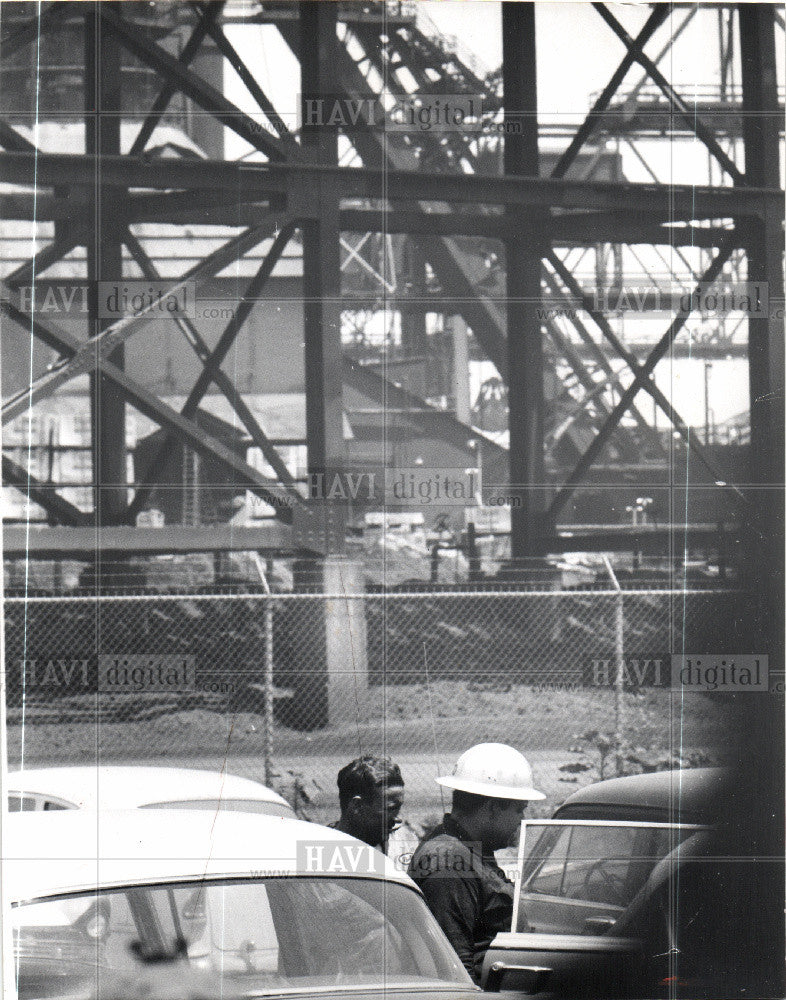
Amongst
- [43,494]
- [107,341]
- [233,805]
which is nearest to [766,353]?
[107,341]

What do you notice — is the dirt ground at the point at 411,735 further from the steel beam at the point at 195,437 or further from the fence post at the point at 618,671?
the steel beam at the point at 195,437

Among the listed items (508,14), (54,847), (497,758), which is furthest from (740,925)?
(508,14)

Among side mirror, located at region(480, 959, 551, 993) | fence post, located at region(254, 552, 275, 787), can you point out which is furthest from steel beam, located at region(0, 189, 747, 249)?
side mirror, located at region(480, 959, 551, 993)

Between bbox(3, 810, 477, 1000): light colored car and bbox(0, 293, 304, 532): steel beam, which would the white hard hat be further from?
bbox(0, 293, 304, 532): steel beam

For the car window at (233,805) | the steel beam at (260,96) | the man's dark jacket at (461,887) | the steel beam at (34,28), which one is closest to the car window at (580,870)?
the man's dark jacket at (461,887)

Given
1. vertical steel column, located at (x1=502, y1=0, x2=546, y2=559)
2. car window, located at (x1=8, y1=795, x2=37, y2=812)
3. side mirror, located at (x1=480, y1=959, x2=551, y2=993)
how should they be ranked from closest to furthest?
side mirror, located at (x1=480, y1=959, x2=551, y2=993), car window, located at (x1=8, y1=795, x2=37, y2=812), vertical steel column, located at (x1=502, y1=0, x2=546, y2=559)

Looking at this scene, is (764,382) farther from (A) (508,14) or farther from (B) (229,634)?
(B) (229,634)

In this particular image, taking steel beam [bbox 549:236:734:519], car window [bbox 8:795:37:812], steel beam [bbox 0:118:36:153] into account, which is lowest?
car window [bbox 8:795:37:812]

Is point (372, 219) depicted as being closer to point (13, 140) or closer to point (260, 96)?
point (260, 96)
